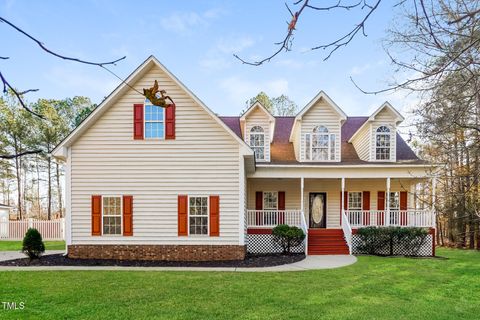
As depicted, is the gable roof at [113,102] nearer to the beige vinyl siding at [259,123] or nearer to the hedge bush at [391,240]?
the beige vinyl siding at [259,123]

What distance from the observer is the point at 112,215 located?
1269 centimetres

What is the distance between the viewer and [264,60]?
2092mm

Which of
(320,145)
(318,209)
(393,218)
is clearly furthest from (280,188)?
(393,218)

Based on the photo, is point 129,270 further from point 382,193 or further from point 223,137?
point 382,193

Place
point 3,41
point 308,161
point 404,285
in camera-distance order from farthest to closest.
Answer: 1. point 308,161
2. point 404,285
3. point 3,41

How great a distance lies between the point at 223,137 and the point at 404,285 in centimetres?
754

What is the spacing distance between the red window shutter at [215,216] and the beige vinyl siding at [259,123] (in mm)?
4427

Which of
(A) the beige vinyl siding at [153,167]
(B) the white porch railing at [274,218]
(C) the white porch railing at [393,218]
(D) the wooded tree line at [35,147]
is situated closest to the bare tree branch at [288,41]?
(A) the beige vinyl siding at [153,167]

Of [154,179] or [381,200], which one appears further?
[381,200]

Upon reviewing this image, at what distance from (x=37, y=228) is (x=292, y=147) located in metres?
17.6

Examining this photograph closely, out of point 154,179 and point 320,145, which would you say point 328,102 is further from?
point 154,179

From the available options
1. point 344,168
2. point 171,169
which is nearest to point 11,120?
point 171,169

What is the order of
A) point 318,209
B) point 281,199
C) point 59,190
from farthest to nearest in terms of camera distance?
1. point 59,190
2. point 318,209
3. point 281,199

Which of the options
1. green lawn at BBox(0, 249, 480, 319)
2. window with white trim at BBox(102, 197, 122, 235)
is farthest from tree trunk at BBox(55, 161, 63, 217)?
green lawn at BBox(0, 249, 480, 319)
